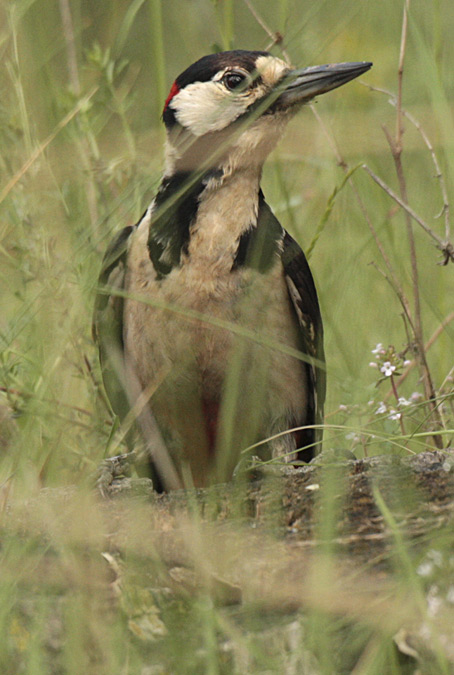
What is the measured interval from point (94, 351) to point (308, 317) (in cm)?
80

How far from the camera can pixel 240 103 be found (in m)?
3.05

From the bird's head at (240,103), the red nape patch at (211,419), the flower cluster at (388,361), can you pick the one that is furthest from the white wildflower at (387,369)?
the bird's head at (240,103)

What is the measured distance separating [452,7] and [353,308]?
2.75 meters

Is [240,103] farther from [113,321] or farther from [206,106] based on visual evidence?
[113,321]

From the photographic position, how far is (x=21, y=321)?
7.39 feet

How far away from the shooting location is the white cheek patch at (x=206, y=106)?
3.06 m

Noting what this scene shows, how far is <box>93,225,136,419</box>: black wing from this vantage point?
3.33m

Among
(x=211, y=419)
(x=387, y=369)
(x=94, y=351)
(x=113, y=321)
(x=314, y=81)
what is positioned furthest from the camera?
(x=94, y=351)

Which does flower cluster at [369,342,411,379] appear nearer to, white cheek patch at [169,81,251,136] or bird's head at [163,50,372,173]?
bird's head at [163,50,372,173]

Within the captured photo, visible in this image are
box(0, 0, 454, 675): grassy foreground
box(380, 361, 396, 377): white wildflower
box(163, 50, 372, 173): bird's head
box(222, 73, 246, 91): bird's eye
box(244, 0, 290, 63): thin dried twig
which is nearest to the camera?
box(0, 0, 454, 675): grassy foreground

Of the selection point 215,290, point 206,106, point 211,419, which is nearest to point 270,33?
point 206,106

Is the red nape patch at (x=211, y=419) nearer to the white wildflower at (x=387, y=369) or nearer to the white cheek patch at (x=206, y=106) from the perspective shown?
the white wildflower at (x=387, y=369)

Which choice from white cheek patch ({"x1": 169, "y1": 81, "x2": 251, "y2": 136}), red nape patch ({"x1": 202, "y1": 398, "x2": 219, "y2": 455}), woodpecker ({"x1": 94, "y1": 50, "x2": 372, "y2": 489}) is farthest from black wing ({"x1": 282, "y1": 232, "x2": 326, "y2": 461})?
white cheek patch ({"x1": 169, "y1": 81, "x2": 251, "y2": 136})

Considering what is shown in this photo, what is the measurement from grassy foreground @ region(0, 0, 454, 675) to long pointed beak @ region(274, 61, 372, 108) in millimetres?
67
